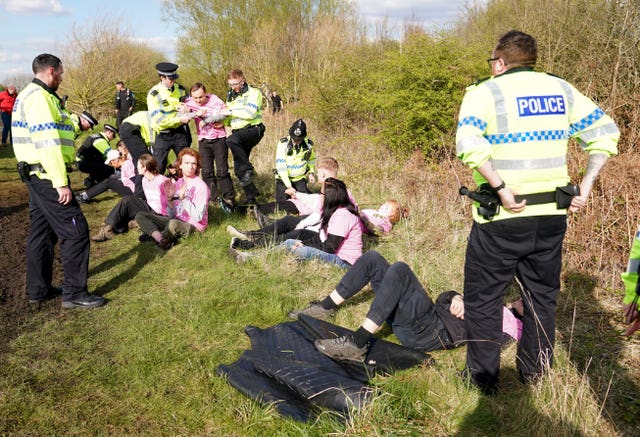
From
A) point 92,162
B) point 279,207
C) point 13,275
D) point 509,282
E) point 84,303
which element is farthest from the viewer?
point 92,162

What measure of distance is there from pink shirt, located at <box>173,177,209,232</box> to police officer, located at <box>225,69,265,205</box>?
1231 millimetres

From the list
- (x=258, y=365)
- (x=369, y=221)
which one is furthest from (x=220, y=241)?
(x=258, y=365)

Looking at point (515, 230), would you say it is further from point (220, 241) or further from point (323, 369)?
point (220, 241)

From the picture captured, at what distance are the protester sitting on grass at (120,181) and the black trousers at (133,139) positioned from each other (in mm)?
223

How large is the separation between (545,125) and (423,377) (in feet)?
5.56

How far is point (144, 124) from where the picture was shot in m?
7.73

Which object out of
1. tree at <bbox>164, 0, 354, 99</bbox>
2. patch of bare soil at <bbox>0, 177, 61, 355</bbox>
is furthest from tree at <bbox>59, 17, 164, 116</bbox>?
patch of bare soil at <bbox>0, 177, 61, 355</bbox>

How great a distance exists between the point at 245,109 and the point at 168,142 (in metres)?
1.26

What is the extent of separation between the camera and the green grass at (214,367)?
9.16 ft

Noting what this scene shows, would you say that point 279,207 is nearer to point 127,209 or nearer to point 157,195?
point 157,195

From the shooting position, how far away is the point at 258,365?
10.7 feet

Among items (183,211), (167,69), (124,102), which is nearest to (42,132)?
(183,211)

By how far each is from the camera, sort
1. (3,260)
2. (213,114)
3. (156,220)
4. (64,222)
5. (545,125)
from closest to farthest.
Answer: (545,125) < (64,222) < (3,260) < (156,220) < (213,114)

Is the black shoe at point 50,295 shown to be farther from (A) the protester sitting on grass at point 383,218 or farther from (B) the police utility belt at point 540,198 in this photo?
(B) the police utility belt at point 540,198
